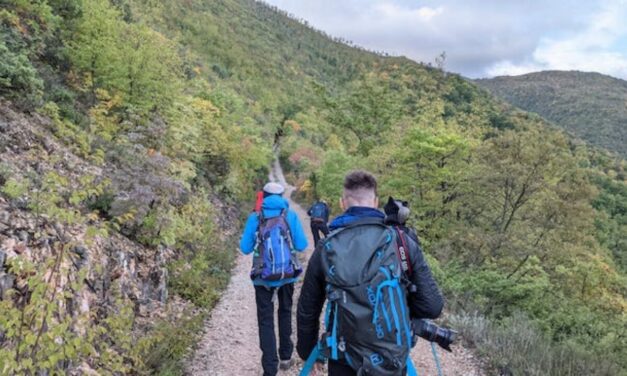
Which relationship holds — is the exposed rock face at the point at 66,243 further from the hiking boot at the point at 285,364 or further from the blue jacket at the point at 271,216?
the hiking boot at the point at 285,364

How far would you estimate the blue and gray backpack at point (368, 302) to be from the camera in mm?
2174

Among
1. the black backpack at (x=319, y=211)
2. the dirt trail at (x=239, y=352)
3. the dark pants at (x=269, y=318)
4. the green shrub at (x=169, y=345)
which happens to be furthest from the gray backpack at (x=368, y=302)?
the black backpack at (x=319, y=211)

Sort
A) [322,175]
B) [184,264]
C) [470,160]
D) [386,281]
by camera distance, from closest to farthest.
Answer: [386,281] < [184,264] < [470,160] < [322,175]

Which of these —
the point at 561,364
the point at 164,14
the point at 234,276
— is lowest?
the point at 234,276

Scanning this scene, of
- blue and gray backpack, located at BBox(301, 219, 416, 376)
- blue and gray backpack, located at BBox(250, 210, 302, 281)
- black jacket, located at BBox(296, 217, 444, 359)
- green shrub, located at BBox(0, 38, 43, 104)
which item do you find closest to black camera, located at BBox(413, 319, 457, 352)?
black jacket, located at BBox(296, 217, 444, 359)

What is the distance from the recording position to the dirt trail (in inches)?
205

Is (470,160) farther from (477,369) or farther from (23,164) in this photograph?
(23,164)

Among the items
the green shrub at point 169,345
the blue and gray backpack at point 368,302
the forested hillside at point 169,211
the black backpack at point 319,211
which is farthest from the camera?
the black backpack at point 319,211

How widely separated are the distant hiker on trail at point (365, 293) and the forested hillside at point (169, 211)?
4.58 ft

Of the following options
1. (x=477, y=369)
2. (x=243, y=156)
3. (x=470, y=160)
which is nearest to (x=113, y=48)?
(x=243, y=156)

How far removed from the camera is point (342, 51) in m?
99.4

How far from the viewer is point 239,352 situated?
576 cm

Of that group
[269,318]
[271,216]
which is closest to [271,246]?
[271,216]

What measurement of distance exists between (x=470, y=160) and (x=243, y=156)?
331 inches
